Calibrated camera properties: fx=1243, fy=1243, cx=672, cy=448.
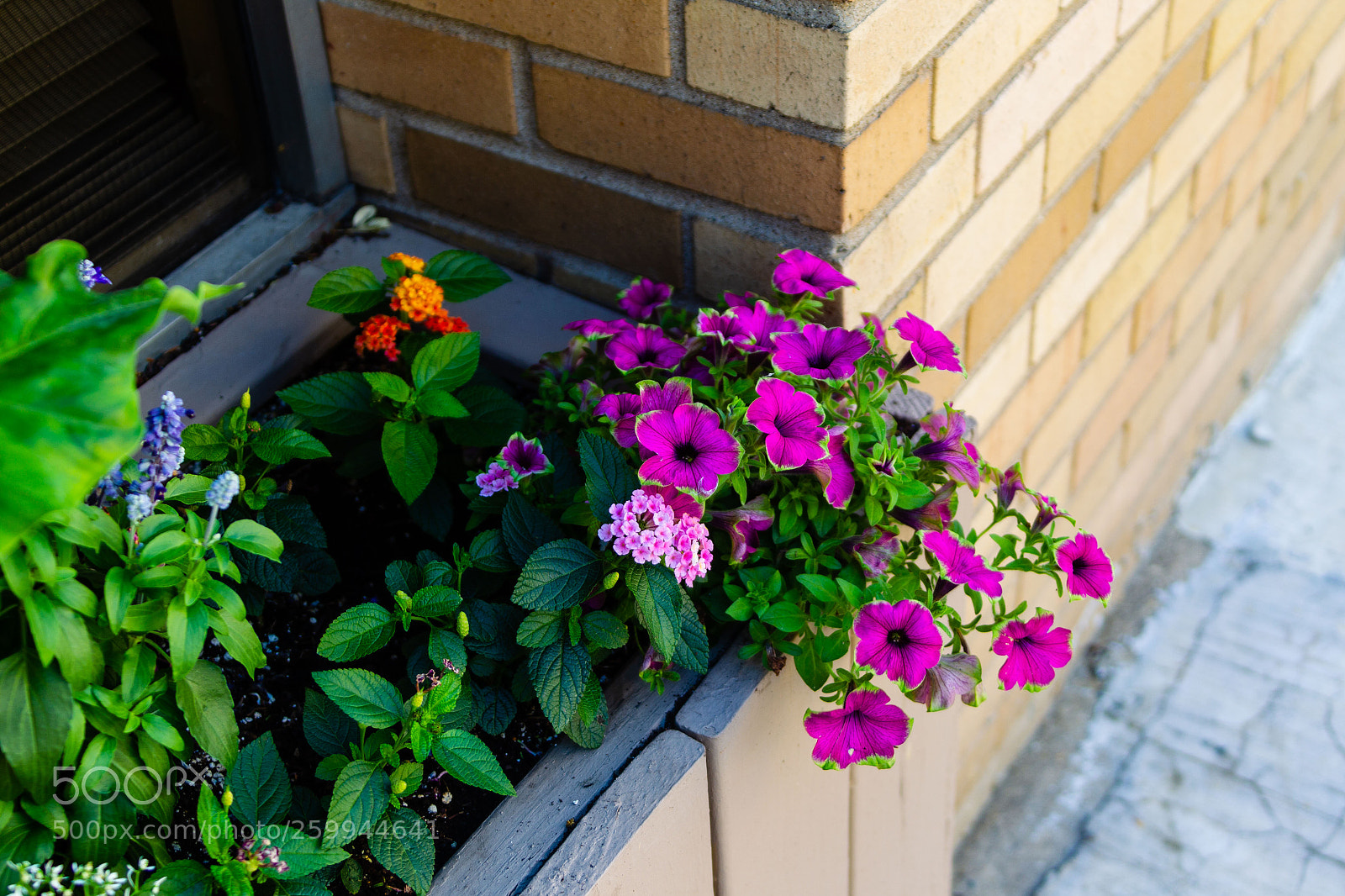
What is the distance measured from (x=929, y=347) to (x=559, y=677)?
0.49 m

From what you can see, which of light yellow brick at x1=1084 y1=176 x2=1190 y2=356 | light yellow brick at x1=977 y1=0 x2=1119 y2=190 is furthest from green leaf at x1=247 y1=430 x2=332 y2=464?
light yellow brick at x1=1084 y1=176 x2=1190 y2=356

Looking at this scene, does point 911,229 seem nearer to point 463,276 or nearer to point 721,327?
point 721,327

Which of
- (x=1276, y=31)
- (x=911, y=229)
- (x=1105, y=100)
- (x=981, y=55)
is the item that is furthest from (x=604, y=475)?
(x=1276, y=31)

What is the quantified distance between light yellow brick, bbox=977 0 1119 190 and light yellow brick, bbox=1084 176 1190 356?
496mm

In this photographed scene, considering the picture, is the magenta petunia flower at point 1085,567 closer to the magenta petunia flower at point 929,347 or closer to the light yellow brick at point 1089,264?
the magenta petunia flower at point 929,347

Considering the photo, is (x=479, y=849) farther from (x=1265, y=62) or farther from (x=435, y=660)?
(x=1265, y=62)

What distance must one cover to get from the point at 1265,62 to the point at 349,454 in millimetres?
2007

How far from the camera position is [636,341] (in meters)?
1.30

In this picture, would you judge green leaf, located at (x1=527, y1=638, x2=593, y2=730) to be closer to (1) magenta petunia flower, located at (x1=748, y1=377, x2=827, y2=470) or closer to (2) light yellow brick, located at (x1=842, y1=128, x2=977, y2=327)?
(1) magenta petunia flower, located at (x1=748, y1=377, x2=827, y2=470)

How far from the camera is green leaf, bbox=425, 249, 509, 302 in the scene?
149cm

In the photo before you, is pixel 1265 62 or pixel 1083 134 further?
pixel 1265 62

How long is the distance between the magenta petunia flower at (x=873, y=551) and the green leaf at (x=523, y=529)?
0.30 meters

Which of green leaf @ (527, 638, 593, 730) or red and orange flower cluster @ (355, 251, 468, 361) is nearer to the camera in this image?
green leaf @ (527, 638, 593, 730)

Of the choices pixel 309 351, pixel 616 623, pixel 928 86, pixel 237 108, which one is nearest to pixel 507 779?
pixel 616 623
